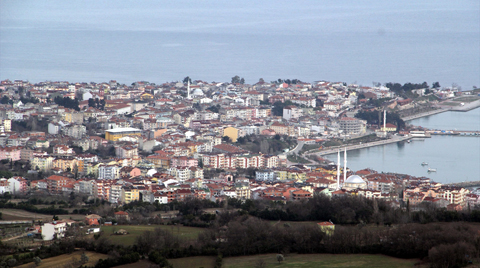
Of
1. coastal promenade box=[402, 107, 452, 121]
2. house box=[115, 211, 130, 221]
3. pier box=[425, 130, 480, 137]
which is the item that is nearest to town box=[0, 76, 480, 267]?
house box=[115, 211, 130, 221]

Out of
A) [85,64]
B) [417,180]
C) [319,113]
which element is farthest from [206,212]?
[85,64]

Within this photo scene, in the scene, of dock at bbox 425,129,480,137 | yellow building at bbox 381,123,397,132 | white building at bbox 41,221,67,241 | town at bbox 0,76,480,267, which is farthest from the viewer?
yellow building at bbox 381,123,397,132

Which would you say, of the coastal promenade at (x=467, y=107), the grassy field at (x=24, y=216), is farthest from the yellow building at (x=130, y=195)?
the coastal promenade at (x=467, y=107)

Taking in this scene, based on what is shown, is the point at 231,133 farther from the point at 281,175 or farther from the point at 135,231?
the point at 135,231

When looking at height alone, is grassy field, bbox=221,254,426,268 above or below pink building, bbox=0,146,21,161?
below

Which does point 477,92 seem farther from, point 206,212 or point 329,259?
point 329,259

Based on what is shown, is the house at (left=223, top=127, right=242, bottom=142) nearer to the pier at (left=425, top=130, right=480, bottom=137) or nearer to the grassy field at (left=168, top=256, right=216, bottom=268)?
the pier at (left=425, top=130, right=480, bottom=137)
